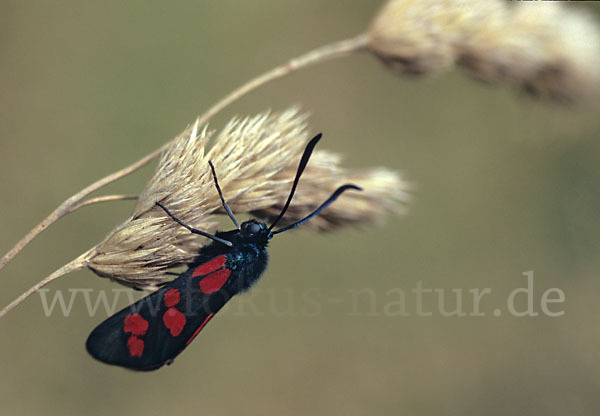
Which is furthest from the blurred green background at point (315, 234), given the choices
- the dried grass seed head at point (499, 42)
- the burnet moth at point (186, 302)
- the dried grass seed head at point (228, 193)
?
the burnet moth at point (186, 302)

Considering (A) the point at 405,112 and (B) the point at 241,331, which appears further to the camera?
(A) the point at 405,112

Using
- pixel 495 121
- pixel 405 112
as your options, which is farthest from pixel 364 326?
pixel 495 121

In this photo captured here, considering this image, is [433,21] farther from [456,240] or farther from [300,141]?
[456,240]

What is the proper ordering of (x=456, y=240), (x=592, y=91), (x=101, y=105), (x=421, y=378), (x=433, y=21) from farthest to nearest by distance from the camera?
(x=456, y=240), (x=421, y=378), (x=101, y=105), (x=592, y=91), (x=433, y=21)

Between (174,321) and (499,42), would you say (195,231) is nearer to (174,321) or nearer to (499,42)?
(174,321)

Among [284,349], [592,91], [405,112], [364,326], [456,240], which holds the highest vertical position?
[405,112]

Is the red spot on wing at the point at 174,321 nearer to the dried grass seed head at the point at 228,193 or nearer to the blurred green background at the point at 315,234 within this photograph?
the dried grass seed head at the point at 228,193
